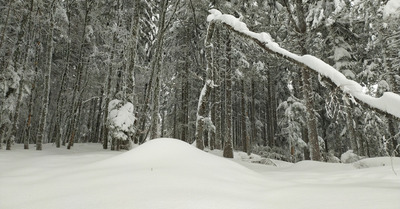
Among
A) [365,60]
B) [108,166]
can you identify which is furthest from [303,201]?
[365,60]

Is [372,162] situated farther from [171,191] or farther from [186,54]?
[186,54]

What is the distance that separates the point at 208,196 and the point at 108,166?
239 centimetres

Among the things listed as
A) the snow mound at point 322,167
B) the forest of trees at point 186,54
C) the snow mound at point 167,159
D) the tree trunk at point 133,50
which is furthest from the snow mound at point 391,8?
the tree trunk at point 133,50

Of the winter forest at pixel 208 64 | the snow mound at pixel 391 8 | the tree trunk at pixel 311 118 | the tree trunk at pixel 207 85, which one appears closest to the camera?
the winter forest at pixel 208 64

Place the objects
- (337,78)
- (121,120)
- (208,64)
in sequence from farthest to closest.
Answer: (121,120), (208,64), (337,78)

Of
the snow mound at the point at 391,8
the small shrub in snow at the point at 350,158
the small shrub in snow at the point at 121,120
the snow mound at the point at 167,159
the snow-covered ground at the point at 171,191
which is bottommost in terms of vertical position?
the small shrub in snow at the point at 350,158

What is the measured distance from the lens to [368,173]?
4402 millimetres

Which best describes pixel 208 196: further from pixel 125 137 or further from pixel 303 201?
pixel 125 137

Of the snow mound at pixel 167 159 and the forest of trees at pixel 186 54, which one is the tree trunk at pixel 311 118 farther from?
the snow mound at pixel 167 159

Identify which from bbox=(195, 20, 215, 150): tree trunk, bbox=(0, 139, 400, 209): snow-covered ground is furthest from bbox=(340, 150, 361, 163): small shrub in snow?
bbox=(195, 20, 215, 150): tree trunk

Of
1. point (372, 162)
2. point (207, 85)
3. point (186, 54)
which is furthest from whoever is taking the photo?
point (186, 54)

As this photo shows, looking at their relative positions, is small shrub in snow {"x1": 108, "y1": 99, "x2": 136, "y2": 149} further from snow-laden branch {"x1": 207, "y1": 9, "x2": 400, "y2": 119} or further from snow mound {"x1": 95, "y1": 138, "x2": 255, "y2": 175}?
snow-laden branch {"x1": 207, "y1": 9, "x2": 400, "y2": 119}

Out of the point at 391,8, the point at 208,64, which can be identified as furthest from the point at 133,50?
the point at 391,8

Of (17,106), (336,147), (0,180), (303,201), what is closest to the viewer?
(303,201)
